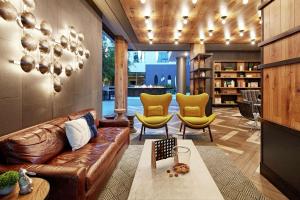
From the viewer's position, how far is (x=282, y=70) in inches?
101

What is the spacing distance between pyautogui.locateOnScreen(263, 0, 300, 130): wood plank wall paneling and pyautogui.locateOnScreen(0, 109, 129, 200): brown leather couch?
80.6 inches

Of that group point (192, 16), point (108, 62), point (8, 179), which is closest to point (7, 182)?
point (8, 179)

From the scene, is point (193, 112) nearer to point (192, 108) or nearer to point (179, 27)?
point (192, 108)

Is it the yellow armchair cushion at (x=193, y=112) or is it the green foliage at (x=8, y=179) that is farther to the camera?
the yellow armchair cushion at (x=193, y=112)

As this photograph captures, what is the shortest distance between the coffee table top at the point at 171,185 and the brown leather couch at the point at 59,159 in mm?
430

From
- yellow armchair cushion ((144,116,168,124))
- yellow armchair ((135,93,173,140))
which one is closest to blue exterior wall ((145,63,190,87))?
yellow armchair ((135,93,173,140))

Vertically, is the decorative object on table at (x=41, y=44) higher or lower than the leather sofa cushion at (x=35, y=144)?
higher

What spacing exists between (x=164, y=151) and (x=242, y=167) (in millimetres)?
1582

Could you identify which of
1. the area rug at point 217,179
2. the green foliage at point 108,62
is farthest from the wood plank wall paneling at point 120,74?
the area rug at point 217,179

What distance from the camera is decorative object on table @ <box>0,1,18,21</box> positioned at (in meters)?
2.11

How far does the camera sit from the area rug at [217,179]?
2.44 meters

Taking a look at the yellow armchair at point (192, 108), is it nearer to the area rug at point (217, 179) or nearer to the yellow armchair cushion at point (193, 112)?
the yellow armchair cushion at point (193, 112)

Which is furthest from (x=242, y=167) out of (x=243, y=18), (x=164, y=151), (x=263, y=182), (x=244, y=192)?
(x=243, y=18)

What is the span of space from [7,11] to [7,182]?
162 centimetres
